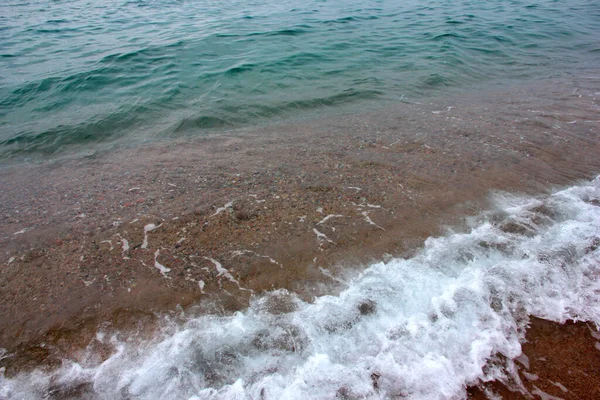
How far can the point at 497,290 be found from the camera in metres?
3.90

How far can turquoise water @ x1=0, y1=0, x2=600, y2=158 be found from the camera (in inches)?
400

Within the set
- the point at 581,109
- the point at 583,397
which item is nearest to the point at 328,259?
the point at 583,397

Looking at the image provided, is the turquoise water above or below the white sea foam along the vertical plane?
above

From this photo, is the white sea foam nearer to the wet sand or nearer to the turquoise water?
the wet sand

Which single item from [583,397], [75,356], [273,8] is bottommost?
[75,356]

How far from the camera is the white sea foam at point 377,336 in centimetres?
311

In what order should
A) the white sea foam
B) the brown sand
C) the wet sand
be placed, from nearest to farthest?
the brown sand, the white sea foam, the wet sand

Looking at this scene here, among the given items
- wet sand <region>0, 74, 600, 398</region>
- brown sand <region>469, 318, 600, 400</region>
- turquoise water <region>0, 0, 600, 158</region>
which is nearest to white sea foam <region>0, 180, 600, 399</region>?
brown sand <region>469, 318, 600, 400</region>

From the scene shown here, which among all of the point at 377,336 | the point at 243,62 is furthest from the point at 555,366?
the point at 243,62

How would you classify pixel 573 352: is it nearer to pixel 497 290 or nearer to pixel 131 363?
pixel 497 290

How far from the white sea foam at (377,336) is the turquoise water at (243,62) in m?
6.73

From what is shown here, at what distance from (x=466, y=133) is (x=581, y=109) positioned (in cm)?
390

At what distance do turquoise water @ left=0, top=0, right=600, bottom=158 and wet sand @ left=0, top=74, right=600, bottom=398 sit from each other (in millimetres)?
1943

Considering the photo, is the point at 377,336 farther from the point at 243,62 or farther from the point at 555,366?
the point at 243,62
